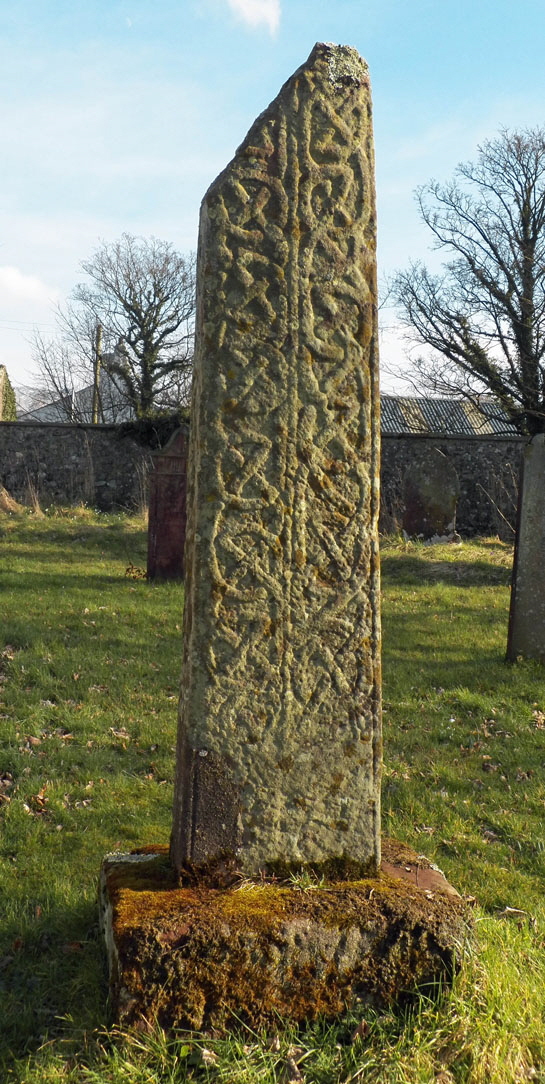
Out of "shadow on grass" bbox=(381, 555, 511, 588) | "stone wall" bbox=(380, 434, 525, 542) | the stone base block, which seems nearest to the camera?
the stone base block

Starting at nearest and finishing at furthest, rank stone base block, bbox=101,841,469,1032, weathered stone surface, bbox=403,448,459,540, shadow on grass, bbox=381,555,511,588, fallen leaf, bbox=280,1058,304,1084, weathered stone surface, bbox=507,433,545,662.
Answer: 1. fallen leaf, bbox=280,1058,304,1084
2. stone base block, bbox=101,841,469,1032
3. weathered stone surface, bbox=507,433,545,662
4. shadow on grass, bbox=381,555,511,588
5. weathered stone surface, bbox=403,448,459,540

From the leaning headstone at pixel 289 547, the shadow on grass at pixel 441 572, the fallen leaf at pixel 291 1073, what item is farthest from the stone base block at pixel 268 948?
the shadow on grass at pixel 441 572

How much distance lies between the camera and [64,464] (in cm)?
1947

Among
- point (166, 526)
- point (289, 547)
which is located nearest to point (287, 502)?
point (289, 547)

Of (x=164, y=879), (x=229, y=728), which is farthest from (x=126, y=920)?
(x=229, y=728)

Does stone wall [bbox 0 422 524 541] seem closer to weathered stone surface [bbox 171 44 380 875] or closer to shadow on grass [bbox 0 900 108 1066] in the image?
shadow on grass [bbox 0 900 108 1066]

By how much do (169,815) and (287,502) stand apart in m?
2.39

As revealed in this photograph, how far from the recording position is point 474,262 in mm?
24359

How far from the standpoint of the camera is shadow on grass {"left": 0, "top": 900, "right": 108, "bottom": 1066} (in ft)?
8.68

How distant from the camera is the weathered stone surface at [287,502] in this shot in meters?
2.83

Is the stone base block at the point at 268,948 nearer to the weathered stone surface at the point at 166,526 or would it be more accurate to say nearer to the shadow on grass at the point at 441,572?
the weathered stone surface at the point at 166,526

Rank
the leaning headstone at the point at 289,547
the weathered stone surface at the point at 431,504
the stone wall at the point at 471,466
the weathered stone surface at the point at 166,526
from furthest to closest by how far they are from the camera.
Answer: the stone wall at the point at 471,466 → the weathered stone surface at the point at 431,504 → the weathered stone surface at the point at 166,526 → the leaning headstone at the point at 289,547

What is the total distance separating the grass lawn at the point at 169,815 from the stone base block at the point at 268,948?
0.07m

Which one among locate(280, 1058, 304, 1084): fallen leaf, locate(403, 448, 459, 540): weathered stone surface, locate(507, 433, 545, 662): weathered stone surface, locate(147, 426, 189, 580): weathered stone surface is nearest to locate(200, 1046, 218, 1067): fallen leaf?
locate(280, 1058, 304, 1084): fallen leaf
